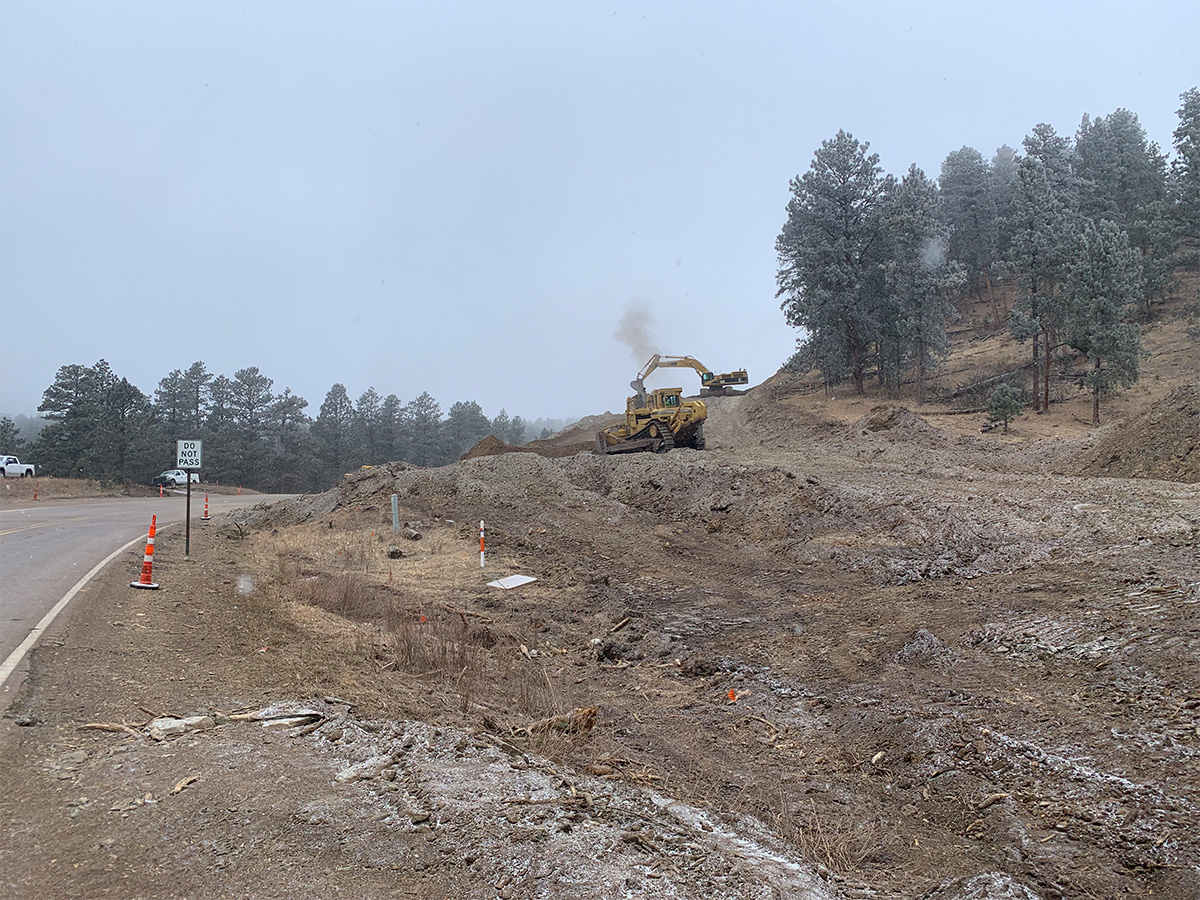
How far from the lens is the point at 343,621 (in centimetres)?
1140

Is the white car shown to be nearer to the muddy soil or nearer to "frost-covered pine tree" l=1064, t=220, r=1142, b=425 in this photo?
the muddy soil

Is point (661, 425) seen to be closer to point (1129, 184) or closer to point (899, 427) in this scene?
point (899, 427)

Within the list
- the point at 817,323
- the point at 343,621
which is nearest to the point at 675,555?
the point at 343,621

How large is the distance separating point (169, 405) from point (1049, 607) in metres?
85.2

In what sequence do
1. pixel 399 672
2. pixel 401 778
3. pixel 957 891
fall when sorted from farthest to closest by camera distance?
pixel 399 672
pixel 401 778
pixel 957 891

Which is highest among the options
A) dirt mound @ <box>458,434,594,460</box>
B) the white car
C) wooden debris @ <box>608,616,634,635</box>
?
dirt mound @ <box>458,434,594,460</box>

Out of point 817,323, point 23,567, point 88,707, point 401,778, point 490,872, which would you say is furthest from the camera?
point 817,323

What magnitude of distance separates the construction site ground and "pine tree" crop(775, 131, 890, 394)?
2495cm

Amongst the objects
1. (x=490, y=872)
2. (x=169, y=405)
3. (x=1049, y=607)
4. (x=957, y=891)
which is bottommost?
(x=957, y=891)

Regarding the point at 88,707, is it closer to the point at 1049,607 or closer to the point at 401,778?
the point at 401,778

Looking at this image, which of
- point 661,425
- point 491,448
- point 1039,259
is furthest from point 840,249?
point 491,448

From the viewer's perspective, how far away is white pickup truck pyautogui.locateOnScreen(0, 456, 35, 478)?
42562mm

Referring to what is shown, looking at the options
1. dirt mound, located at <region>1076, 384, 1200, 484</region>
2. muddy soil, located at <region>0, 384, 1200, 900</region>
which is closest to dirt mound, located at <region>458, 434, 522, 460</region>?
muddy soil, located at <region>0, 384, 1200, 900</region>

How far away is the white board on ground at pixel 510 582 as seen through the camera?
14.7m
